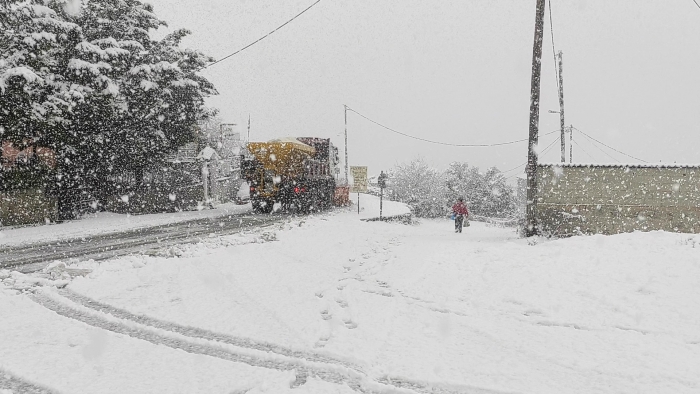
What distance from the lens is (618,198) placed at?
1359 centimetres

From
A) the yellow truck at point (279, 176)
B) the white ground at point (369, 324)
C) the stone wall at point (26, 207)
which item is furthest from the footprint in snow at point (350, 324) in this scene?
the yellow truck at point (279, 176)

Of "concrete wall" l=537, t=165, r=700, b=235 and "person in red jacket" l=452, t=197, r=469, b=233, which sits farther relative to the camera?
"person in red jacket" l=452, t=197, r=469, b=233

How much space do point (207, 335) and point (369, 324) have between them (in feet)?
6.21

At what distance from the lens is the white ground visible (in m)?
3.92

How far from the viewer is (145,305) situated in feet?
19.8

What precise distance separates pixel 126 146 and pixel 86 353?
A: 784 inches

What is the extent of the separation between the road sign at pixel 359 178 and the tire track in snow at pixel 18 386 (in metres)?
22.7

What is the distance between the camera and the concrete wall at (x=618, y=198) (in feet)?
43.8

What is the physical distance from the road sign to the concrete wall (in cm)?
1318

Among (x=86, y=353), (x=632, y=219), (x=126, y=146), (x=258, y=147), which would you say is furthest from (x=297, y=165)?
(x=86, y=353)

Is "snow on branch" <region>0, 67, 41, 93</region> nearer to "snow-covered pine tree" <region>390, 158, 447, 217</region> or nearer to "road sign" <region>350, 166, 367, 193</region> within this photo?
"road sign" <region>350, 166, 367, 193</region>

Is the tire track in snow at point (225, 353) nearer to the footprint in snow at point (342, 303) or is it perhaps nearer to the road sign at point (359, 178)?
the footprint in snow at point (342, 303)

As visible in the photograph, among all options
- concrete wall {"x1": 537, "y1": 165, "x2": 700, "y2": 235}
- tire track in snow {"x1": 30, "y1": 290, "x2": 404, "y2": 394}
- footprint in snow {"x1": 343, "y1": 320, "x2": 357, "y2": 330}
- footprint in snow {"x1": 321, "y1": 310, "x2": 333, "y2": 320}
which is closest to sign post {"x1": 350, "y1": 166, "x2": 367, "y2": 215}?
concrete wall {"x1": 537, "y1": 165, "x2": 700, "y2": 235}

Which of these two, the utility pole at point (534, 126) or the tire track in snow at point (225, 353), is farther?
the utility pole at point (534, 126)
